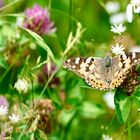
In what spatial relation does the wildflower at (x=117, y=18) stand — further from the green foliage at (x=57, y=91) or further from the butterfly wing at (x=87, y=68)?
the butterfly wing at (x=87, y=68)

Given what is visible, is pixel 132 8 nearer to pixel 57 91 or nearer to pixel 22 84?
pixel 22 84

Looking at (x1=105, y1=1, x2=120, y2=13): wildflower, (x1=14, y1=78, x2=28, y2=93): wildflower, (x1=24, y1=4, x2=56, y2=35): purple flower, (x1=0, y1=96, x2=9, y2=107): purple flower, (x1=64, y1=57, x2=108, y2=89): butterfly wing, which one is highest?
(x1=105, y1=1, x2=120, y2=13): wildflower

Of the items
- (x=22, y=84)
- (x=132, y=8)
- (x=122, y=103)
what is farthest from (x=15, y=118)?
(x=132, y=8)

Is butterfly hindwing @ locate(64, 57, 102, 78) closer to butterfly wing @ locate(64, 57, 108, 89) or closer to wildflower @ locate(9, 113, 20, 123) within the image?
butterfly wing @ locate(64, 57, 108, 89)

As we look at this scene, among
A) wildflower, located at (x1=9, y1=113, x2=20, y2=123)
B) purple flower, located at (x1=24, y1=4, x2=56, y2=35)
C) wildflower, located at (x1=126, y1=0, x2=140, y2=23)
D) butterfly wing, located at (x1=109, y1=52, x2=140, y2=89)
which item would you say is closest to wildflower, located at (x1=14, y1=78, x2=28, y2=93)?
wildflower, located at (x1=9, y1=113, x2=20, y2=123)

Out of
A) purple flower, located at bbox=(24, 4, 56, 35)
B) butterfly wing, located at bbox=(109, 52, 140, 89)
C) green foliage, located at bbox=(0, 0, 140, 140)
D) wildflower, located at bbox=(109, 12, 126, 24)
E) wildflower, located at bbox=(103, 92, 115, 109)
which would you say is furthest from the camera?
wildflower, located at bbox=(109, 12, 126, 24)
